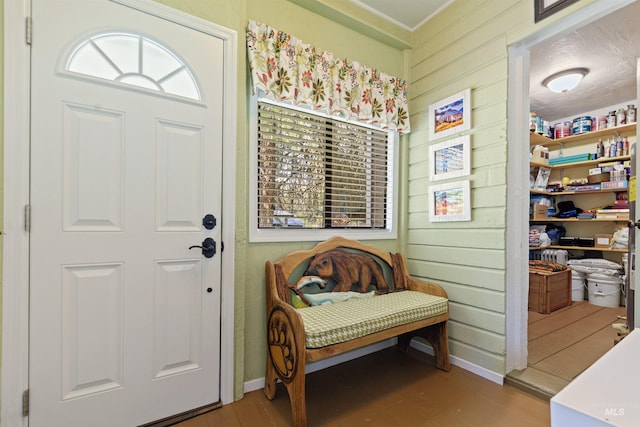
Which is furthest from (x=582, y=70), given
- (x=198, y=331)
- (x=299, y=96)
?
(x=198, y=331)

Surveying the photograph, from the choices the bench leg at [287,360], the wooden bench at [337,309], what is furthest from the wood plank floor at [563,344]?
the bench leg at [287,360]

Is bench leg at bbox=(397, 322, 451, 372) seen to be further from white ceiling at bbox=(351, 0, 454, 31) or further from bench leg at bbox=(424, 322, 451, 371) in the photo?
white ceiling at bbox=(351, 0, 454, 31)

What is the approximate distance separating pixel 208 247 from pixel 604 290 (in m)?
4.37

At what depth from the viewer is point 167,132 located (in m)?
1.64

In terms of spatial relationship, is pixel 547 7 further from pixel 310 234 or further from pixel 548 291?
pixel 548 291

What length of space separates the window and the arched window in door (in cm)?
51

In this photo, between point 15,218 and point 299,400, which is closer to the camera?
point 15,218

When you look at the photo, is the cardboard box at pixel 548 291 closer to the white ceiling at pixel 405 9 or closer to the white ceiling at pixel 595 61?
the white ceiling at pixel 595 61

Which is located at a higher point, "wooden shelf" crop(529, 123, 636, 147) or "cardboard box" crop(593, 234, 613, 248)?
"wooden shelf" crop(529, 123, 636, 147)

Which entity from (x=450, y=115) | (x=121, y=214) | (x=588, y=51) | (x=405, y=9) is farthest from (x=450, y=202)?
(x=121, y=214)

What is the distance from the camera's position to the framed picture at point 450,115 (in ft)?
7.28

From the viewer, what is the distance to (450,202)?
2344 mm

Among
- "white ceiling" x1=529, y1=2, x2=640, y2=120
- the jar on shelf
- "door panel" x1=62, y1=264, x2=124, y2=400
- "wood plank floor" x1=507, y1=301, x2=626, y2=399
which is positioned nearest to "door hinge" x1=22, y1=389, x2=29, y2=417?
"door panel" x1=62, y1=264, x2=124, y2=400

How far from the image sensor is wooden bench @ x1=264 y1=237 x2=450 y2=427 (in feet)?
5.11
